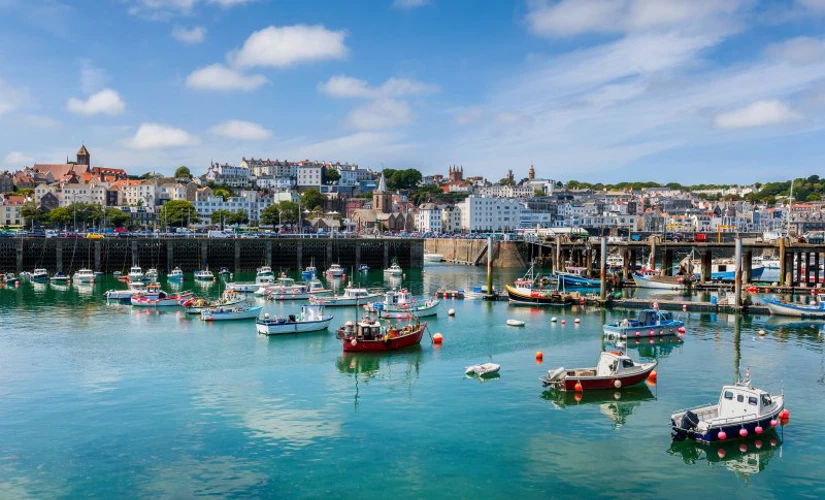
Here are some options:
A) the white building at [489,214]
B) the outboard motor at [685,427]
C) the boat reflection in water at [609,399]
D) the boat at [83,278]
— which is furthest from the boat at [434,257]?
the outboard motor at [685,427]

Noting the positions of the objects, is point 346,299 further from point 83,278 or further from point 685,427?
point 685,427

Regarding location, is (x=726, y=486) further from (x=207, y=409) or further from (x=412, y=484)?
(x=207, y=409)

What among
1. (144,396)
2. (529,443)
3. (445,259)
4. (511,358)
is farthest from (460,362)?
(445,259)

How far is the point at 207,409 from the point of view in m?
29.8

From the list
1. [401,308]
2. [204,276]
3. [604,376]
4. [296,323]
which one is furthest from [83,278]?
[604,376]

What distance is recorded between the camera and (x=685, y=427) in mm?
26172

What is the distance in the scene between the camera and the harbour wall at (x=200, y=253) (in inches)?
3718

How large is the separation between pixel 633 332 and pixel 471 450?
83.4 feet

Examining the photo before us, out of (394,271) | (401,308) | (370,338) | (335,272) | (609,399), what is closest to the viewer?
(609,399)

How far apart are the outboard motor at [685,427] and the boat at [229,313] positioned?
37.2 meters

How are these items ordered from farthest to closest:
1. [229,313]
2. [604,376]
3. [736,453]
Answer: [229,313] → [604,376] → [736,453]

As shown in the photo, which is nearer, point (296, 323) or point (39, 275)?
point (296, 323)

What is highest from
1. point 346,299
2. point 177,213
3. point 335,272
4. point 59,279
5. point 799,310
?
point 177,213

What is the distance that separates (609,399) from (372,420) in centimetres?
1113
